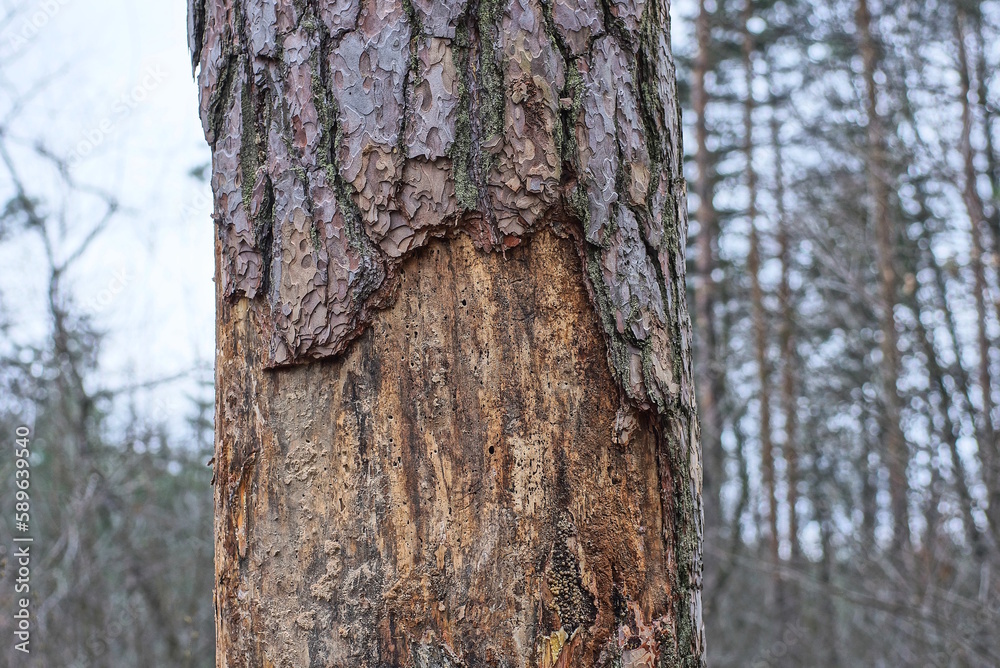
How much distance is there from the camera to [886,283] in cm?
686

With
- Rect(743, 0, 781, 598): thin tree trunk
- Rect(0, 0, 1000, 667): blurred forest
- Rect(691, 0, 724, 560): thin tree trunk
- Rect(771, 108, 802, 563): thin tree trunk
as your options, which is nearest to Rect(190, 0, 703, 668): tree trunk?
Rect(0, 0, 1000, 667): blurred forest

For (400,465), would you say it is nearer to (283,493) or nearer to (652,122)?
(283,493)

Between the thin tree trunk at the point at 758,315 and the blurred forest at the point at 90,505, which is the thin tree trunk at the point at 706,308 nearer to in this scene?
the thin tree trunk at the point at 758,315

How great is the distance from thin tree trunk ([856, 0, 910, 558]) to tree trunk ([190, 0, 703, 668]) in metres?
5.14

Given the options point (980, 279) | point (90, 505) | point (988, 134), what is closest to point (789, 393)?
point (980, 279)

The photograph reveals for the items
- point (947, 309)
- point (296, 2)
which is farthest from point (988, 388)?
point (296, 2)

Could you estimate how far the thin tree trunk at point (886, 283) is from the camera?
568cm

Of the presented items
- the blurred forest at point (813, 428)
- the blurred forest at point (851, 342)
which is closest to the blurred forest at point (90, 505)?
the blurred forest at point (813, 428)

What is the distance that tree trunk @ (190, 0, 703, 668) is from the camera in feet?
3.74

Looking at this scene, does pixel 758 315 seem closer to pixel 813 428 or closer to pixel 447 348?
pixel 813 428

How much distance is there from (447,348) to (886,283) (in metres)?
6.75

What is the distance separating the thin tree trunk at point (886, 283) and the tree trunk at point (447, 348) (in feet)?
16.9

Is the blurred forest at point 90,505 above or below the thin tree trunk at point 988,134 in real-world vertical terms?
below

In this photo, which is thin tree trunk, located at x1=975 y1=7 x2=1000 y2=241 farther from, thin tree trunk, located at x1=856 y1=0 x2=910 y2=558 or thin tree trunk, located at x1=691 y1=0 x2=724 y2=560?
thin tree trunk, located at x1=691 y1=0 x2=724 y2=560
